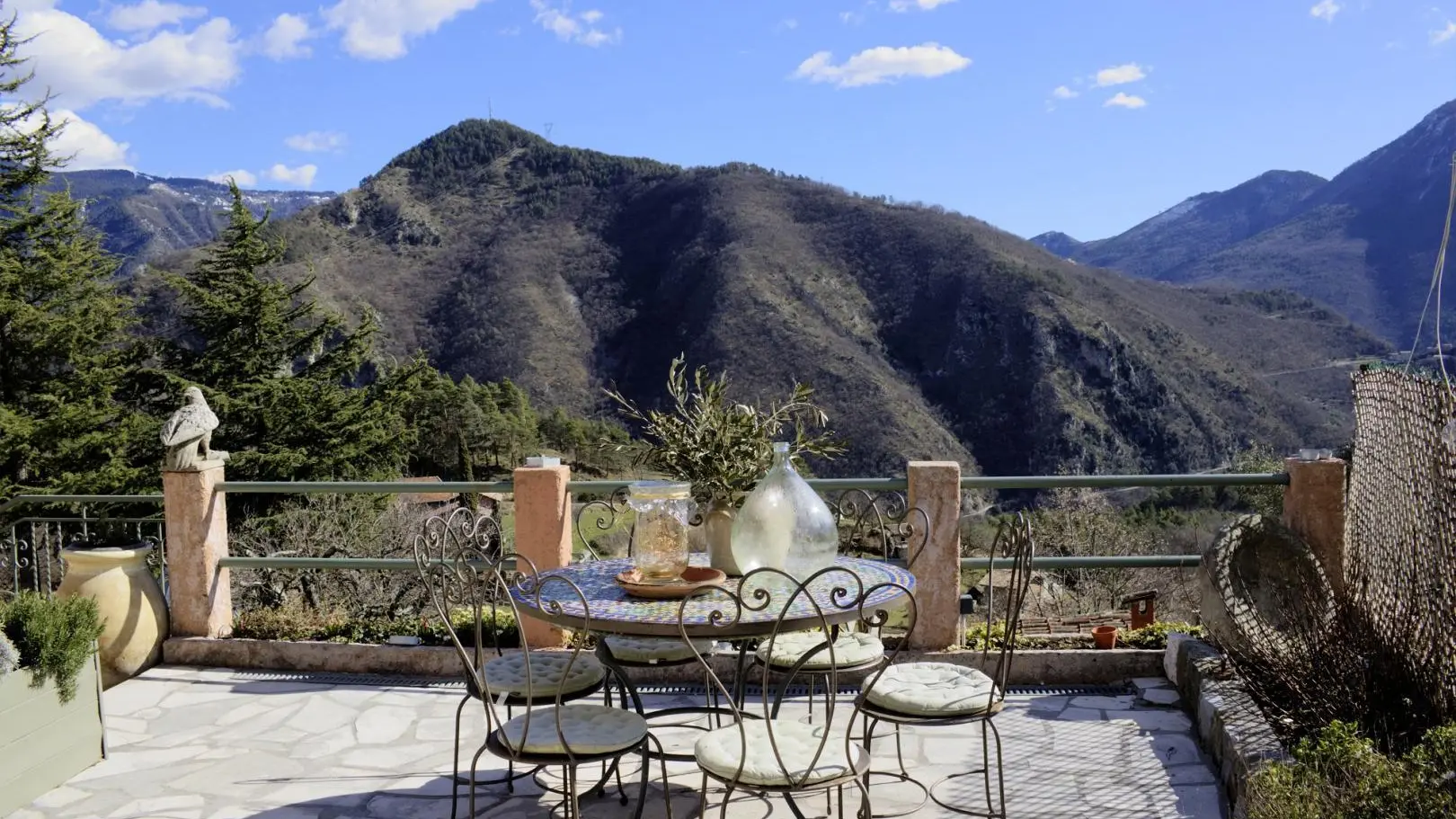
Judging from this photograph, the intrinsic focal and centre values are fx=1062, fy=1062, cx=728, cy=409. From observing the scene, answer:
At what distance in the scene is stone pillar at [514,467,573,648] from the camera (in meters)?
5.05

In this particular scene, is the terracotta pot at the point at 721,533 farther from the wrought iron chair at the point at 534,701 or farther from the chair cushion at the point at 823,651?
the wrought iron chair at the point at 534,701

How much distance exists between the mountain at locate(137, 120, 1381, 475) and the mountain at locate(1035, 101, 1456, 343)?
10.8m

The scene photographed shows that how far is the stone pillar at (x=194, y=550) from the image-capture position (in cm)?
541

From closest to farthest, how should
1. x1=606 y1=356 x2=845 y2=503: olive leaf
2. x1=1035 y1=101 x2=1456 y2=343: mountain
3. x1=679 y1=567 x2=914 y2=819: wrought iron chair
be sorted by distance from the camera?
x1=679 y1=567 x2=914 y2=819: wrought iron chair
x1=606 y1=356 x2=845 y2=503: olive leaf
x1=1035 y1=101 x2=1456 y2=343: mountain

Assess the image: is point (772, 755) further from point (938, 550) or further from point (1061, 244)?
point (1061, 244)

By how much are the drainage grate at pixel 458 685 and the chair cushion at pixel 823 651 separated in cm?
74

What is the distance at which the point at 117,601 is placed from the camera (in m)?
5.20

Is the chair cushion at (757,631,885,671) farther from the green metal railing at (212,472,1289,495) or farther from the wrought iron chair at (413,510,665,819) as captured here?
the green metal railing at (212,472,1289,495)

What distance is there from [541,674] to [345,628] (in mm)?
2475

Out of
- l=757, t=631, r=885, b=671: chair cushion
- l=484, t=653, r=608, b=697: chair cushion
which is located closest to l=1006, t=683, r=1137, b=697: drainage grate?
l=757, t=631, r=885, b=671: chair cushion

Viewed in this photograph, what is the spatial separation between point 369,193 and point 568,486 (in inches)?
2068

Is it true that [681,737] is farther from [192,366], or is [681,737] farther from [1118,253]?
[1118,253]

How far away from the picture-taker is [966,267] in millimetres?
43062

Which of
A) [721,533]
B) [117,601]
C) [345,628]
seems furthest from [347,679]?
[721,533]
